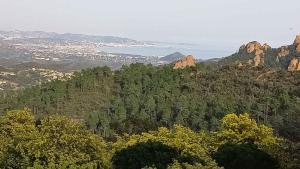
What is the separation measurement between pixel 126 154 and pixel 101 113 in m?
37.3

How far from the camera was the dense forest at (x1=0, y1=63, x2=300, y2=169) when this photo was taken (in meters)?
25.5

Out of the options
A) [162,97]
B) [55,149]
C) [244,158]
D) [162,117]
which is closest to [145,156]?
[244,158]

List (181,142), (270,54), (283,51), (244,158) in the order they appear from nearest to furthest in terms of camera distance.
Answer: (244,158)
(181,142)
(283,51)
(270,54)

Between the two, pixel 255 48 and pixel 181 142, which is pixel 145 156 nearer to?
pixel 181 142

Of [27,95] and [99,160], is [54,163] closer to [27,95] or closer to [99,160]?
[99,160]

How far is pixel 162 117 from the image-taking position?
64.6 metres

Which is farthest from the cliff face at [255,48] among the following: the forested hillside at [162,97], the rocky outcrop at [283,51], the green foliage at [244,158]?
the green foliage at [244,158]

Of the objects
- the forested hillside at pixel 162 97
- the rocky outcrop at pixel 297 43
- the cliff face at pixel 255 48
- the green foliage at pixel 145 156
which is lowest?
the forested hillside at pixel 162 97

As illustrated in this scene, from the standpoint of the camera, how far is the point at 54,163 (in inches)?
894

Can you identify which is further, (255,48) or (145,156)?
(255,48)

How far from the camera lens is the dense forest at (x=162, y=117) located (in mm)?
25547

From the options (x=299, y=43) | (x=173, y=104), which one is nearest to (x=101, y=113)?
(x=173, y=104)

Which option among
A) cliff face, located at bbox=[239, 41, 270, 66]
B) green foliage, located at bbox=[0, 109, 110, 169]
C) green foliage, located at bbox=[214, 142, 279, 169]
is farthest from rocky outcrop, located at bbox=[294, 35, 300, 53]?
green foliage, located at bbox=[0, 109, 110, 169]

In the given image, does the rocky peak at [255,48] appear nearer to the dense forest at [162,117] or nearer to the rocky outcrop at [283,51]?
the rocky outcrop at [283,51]
